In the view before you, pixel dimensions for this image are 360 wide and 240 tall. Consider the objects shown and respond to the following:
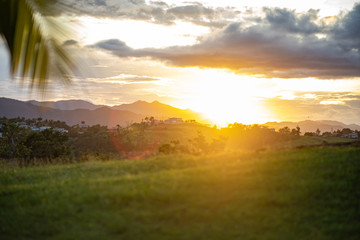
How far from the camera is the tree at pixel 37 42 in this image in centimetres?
580

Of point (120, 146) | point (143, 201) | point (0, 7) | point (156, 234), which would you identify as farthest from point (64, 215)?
point (120, 146)

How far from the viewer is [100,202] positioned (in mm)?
6793

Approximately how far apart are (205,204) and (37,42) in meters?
4.59

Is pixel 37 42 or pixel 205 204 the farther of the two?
pixel 205 204

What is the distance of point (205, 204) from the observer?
6496 mm

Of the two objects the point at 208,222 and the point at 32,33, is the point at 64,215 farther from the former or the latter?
the point at 32,33

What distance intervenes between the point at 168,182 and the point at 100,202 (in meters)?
1.70

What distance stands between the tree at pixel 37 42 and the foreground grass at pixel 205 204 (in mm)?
2767

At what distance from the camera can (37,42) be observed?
5961 mm

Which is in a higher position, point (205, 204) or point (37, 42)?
point (37, 42)

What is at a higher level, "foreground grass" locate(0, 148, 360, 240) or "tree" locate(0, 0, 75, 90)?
"tree" locate(0, 0, 75, 90)

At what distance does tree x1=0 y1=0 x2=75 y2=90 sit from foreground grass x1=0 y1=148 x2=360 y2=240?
9.08ft

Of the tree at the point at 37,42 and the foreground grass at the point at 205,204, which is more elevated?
the tree at the point at 37,42

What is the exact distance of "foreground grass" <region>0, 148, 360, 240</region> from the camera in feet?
18.6
